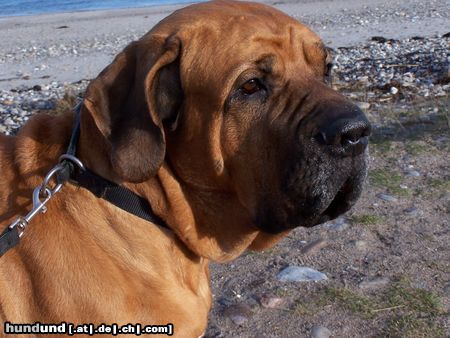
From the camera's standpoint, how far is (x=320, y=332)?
12.7ft

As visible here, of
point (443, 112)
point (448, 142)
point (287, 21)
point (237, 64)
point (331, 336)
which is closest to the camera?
point (237, 64)

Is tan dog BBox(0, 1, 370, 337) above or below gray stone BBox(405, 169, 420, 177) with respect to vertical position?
above

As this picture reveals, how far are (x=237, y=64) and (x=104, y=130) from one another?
683mm

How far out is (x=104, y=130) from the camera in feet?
9.73

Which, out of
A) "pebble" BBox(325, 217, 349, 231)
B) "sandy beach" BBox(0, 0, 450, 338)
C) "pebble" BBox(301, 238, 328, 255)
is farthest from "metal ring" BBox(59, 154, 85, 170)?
"pebble" BBox(325, 217, 349, 231)

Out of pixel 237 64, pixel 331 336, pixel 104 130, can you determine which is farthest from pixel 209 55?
pixel 331 336

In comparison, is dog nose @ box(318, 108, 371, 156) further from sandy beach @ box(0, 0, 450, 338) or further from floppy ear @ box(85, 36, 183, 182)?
sandy beach @ box(0, 0, 450, 338)

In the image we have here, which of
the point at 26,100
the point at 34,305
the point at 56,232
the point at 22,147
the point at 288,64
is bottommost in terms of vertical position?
the point at 26,100

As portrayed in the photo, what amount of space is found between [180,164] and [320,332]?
56.1 inches

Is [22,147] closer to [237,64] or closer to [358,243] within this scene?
[237,64]

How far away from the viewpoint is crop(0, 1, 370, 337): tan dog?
289 cm

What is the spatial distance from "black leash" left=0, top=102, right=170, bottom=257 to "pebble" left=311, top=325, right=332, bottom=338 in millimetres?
1247

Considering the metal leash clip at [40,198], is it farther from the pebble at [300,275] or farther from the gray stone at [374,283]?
the gray stone at [374,283]

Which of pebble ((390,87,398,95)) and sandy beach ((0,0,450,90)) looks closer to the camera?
pebble ((390,87,398,95))
